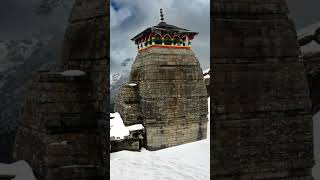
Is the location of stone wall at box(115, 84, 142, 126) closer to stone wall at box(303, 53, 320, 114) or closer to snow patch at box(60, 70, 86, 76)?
stone wall at box(303, 53, 320, 114)

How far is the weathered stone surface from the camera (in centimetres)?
1530

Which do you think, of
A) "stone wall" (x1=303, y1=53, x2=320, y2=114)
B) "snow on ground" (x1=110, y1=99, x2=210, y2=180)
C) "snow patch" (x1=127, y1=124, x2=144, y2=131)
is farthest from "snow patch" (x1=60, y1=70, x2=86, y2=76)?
"snow patch" (x1=127, y1=124, x2=144, y2=131)

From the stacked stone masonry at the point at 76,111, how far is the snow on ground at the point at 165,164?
553 cm

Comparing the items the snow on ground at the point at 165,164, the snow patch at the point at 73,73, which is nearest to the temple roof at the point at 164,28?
the snow on ground at the point at 165,164

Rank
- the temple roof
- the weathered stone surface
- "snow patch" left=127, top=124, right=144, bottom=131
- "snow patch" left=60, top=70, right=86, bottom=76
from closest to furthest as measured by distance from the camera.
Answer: "snow patch" left=60, top=70, right=86, bottom=76 < "snow patch" left=127, top=124, right=144, bottom=131 < the weathered stone surface < the temple roof

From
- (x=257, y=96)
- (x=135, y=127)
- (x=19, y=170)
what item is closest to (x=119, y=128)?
(x=135, y=127)

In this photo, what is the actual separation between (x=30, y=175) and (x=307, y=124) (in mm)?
5094

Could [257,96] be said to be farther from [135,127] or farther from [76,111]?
[135,127]

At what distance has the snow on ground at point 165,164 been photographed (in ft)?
35.0

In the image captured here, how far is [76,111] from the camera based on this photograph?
5.27 meters

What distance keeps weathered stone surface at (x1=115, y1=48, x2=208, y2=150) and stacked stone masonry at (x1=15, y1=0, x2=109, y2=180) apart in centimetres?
985

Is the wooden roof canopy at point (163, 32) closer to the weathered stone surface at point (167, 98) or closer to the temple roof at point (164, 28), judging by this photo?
the temple roof at point (164, 28)

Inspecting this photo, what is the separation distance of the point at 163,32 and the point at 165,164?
778 centimetres

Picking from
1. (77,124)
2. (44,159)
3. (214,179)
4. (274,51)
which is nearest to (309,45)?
(274,51)
